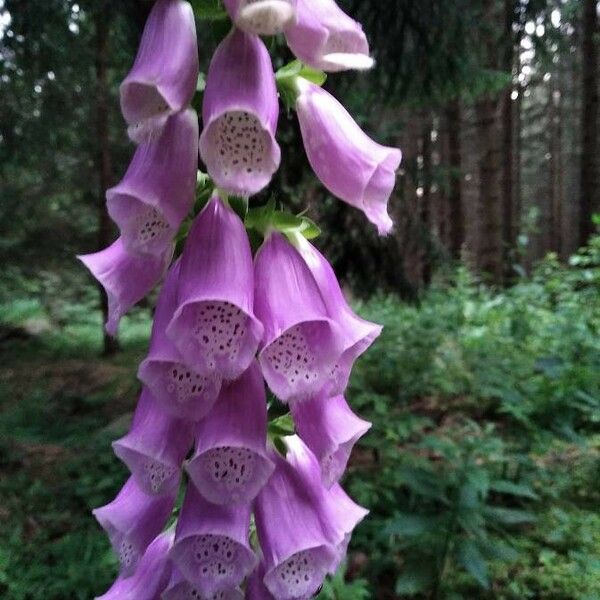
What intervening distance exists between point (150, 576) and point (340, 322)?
578 mm

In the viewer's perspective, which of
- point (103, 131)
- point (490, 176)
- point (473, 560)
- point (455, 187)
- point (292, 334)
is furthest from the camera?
point (455, 187)

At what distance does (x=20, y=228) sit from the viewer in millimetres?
9469

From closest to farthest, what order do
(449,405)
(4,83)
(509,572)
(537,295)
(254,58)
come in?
(254,58), (509,572), (449,405), (4,83), (537,295)

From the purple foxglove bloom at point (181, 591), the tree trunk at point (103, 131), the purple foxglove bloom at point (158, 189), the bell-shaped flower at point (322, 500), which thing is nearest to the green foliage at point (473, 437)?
the bell-shaped flower at point (322, 500)

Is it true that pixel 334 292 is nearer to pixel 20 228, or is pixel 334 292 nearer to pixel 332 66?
pixel 332 66

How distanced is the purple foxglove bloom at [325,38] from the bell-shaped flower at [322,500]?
646 millimetres

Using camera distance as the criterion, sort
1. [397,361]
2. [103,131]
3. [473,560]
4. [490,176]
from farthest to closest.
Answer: [490,176]
[103,131]
[397,361]
[473,560]

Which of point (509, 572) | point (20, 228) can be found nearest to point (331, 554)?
point (509, 572)

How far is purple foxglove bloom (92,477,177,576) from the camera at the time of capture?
1.18m

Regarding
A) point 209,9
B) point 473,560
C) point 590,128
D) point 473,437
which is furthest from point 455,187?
point 209,9

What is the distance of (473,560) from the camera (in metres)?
2.88

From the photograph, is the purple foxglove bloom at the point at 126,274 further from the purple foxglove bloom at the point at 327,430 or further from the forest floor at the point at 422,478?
the forest floor at the point at 422,478

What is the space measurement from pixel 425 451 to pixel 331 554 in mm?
3578

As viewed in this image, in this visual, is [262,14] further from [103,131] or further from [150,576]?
[103,131]
